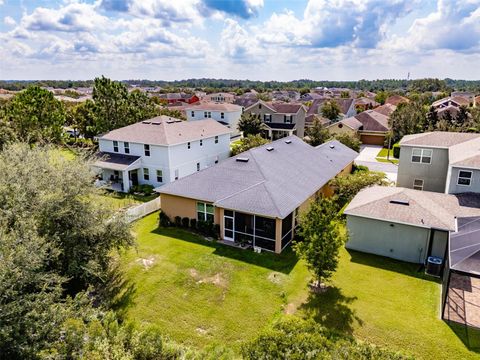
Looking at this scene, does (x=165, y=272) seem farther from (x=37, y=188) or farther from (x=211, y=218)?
(x=37, y=188)

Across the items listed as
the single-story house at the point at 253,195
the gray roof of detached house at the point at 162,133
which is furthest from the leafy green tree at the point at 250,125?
the single-story house at the point at 253,195

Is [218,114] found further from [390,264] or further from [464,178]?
[390,264]

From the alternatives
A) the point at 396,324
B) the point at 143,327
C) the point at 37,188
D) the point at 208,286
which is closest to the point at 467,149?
the point at 396,324

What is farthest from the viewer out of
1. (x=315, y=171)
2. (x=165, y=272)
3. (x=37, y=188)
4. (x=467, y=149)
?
(x=315, y=171)

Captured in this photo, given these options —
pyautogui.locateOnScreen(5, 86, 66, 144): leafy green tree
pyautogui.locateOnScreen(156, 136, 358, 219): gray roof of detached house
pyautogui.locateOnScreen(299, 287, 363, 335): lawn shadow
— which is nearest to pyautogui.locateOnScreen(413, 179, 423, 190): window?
pyautogui.locateOnScreen(156, 136, 358, 219): gray roof of detached house

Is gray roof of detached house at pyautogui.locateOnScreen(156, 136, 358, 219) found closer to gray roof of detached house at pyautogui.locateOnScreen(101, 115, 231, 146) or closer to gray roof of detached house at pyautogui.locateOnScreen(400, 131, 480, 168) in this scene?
gray roof of detached house at pyautogui.locateOnScreen(400, 131, 480, 168)

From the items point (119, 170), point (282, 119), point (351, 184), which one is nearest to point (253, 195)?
point (351, 184)

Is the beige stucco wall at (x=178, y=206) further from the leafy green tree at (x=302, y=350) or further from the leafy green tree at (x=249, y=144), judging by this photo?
the leafy green tree at (x=249, y=144)
